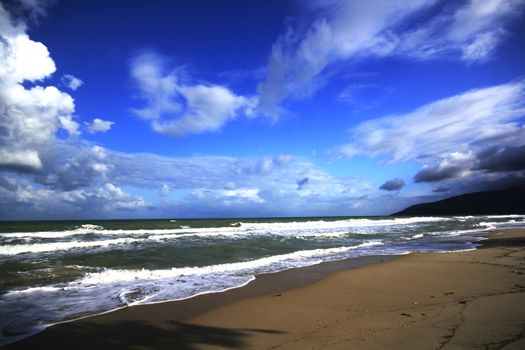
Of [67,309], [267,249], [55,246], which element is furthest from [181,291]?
[55,246]

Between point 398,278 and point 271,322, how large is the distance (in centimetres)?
501

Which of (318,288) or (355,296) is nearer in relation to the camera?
(355,296)

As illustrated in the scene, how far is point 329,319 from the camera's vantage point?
5449 mm

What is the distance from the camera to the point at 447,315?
5246 mm

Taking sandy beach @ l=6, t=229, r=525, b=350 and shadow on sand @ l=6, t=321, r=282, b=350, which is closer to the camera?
sandy beach @ l=6, t=229, r=525, b=350

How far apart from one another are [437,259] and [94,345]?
11.9m

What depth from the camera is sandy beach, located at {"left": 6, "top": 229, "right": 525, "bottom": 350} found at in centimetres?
442

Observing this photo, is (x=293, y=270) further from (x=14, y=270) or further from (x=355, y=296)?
(x=14, y=270)

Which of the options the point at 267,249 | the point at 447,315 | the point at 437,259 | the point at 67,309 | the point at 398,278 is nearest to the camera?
the point at 447,315

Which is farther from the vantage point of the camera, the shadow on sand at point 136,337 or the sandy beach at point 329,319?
the shadow on sand at point 136,337

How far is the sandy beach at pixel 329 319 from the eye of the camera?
442 cm

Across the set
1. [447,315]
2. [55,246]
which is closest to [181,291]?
[447,315]

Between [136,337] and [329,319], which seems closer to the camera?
[136,337]

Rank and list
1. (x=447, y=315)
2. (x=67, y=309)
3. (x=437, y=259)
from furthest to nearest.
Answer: (x=437, y=259) → (x=67, y=309) → (x=447, y=315)
